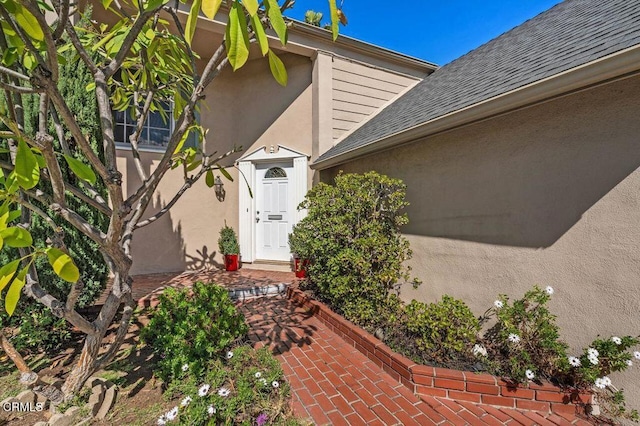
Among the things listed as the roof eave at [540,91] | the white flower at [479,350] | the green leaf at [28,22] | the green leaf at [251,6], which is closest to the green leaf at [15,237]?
the green leaf at [28,22]

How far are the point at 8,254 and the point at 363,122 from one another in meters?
6.88

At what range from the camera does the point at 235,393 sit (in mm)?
2518

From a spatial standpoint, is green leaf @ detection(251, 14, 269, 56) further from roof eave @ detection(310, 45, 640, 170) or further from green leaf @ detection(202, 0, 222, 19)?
roof eave @ detection(310, 45, 640, 170)

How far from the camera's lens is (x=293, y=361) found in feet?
11.1

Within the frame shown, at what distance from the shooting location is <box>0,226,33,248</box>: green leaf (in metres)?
1.35

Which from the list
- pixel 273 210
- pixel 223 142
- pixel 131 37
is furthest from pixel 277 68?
pixel 223 142

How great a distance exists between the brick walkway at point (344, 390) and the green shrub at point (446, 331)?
44 cm

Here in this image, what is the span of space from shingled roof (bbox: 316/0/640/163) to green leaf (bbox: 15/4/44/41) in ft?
12.2

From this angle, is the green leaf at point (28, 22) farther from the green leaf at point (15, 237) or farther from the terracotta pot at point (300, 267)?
the terracotta pot at point (300, 267)

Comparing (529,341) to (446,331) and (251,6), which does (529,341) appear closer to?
(446,331)

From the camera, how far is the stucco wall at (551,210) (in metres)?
2.37

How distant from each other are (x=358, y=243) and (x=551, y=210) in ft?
7.47

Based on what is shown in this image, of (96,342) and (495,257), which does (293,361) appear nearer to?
(96,342)

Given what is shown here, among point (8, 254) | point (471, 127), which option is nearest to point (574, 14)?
point (471, 127)
